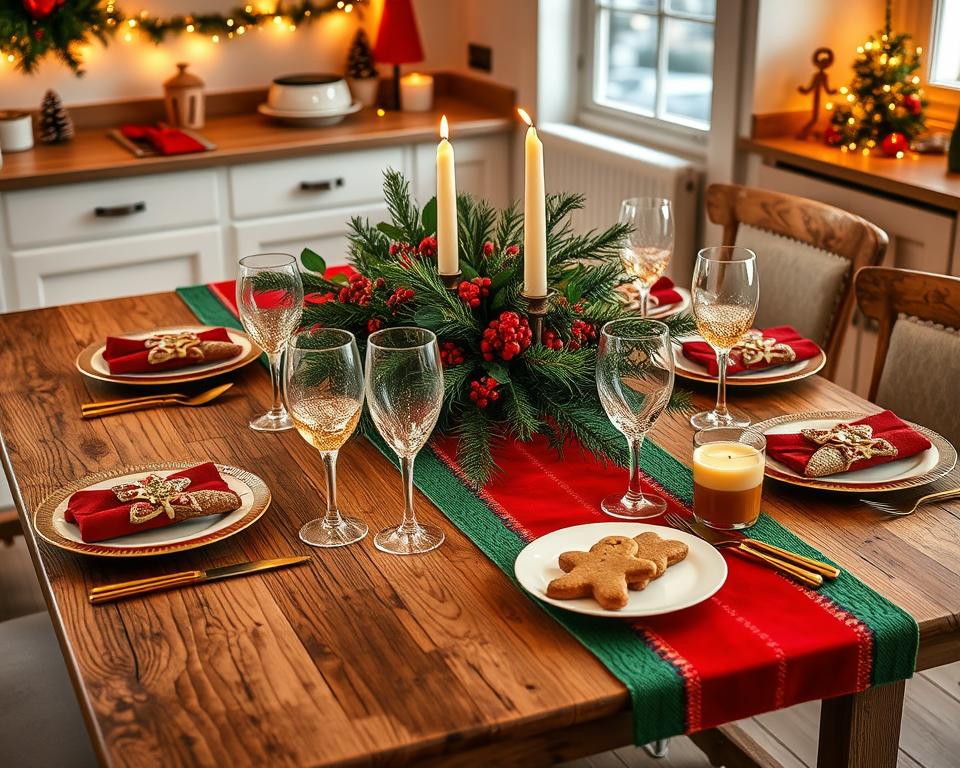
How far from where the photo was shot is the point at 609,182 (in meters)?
3.40

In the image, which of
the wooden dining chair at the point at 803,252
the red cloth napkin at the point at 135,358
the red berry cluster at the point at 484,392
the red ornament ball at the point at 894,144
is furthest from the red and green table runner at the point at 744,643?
the red ornament ball at the point at 894,144

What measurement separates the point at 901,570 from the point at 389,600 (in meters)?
0.52

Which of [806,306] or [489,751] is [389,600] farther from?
[806,306]

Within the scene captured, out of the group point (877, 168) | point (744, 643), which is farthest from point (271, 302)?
point (877, 168)

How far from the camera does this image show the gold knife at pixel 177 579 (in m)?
1.18

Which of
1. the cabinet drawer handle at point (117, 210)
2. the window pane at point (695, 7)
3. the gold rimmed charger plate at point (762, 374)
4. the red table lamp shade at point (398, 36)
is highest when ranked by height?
the window pane at point (695, 7)

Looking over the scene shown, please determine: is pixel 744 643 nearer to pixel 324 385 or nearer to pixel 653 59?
pixel 324 385

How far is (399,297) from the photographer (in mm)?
1533

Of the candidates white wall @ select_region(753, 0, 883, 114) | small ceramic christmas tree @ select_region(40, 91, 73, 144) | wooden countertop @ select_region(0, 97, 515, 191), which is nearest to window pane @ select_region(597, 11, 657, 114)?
wooden countertop @ select_region(0, 97, 515, 191)

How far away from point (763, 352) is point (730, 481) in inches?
19.4

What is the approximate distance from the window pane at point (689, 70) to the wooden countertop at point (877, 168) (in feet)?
1.20

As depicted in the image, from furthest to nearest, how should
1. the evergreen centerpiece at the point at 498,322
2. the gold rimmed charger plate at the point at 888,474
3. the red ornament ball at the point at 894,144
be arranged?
the red ornament ball at the point at 894,144, the evergreen centerpiece at the point at 498,322, the gold rimmed charger plate at the point at 888,474

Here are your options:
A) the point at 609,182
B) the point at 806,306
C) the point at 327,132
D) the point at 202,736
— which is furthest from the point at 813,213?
the point at 327,132

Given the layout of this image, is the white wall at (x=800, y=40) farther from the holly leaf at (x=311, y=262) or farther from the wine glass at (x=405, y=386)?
the wine glass at (x=405, y=386)
